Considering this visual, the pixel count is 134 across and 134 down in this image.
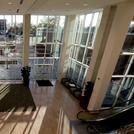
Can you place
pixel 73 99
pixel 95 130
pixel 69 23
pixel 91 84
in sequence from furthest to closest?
1. pixel 69 23
2. pixel 73 99
3. pixel 91 84
4. pixel 95 130

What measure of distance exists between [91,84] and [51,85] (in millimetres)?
3715

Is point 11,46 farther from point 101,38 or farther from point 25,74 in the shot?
point 101,38

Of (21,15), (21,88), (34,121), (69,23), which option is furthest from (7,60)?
(34,121)

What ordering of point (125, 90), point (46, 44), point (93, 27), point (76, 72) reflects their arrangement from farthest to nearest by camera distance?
point (46, 44) < point (76, 72) < point (93, 27) < point (125, 90)

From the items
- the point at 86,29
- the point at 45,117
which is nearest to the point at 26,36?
the point at 86,29

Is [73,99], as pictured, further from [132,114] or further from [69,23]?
[69,23]

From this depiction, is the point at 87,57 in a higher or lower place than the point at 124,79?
higher

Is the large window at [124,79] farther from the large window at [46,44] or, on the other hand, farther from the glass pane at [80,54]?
the large window at [46,44]

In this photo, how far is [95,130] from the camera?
675cm

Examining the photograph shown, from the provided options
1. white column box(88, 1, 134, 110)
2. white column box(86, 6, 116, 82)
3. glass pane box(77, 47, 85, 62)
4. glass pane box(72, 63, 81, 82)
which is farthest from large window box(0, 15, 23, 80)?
white column box(88, 1, 134, 110)

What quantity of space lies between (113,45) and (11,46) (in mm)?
7079

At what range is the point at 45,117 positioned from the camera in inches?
286

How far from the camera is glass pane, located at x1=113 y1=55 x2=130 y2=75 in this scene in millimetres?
7408

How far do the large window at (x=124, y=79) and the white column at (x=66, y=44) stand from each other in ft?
13.1
